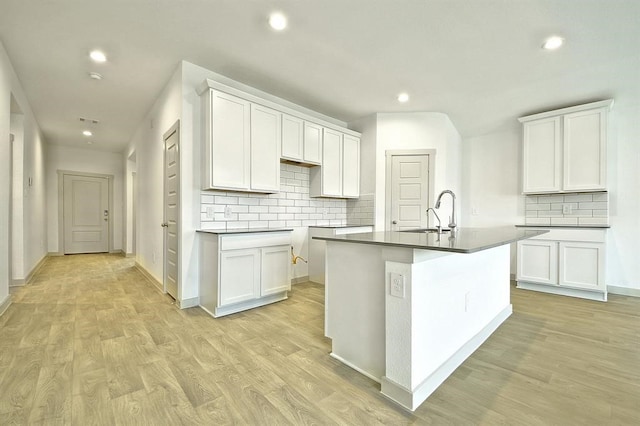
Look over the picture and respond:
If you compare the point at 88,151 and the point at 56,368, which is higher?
the point at 88,151

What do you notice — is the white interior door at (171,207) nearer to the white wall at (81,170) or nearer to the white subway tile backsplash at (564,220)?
the white subway tile backsplash at (564,220)

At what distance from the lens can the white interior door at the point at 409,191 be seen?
4.49 meters

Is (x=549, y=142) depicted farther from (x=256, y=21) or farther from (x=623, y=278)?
(x=256, y=21)

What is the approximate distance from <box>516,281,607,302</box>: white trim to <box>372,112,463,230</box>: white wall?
60.4 inches

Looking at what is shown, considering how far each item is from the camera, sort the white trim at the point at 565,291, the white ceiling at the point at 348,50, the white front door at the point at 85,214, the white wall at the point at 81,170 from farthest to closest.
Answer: the white front door at the point at 85,214 < the white wall at the point at 81,170 < the white trim at the point at 565,291 < the white ceiling at the point at 348,50

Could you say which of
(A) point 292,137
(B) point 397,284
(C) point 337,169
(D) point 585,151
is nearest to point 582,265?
(D) point 585,151

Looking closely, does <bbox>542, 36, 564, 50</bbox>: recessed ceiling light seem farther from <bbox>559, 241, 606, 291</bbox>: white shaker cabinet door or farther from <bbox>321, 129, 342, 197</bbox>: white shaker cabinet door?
<bbox>321, 129, 342, 197</bbox>: white shaker cabinet door

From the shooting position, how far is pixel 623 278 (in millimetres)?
3666

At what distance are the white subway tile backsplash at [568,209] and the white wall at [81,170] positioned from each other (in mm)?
9424

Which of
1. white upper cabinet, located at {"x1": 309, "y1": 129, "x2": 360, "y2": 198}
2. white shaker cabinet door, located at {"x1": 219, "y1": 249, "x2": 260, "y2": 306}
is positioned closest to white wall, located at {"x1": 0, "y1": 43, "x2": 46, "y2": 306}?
white shaker cabinet door, located at {"x1": 219, "y1": 249, "x2": 260, "y2": 306}

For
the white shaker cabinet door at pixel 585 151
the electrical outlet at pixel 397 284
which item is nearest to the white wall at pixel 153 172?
the electrical outlet at pixel 397 284

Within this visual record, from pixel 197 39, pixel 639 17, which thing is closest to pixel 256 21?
pixel 197 39

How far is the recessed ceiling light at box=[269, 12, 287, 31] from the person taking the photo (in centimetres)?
237

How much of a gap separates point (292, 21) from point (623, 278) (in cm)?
509
